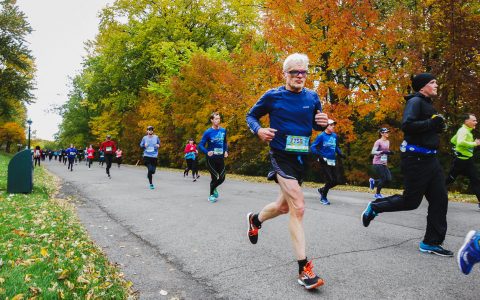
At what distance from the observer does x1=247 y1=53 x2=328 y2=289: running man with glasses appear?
3.80 m

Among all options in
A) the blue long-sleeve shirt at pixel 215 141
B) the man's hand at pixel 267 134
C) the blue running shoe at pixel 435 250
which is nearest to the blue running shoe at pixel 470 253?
the blue running shoe at pixel 435 250

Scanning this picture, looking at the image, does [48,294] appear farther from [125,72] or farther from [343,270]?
[125,72]

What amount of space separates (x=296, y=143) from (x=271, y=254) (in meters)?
1.45

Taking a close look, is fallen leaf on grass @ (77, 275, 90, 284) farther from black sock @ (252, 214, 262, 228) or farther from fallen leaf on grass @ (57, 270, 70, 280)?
black sock @ (252, 214, 262, 228)

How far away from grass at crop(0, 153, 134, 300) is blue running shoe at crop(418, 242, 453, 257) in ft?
11.0

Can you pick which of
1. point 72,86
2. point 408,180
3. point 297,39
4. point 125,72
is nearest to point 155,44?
point 125,72

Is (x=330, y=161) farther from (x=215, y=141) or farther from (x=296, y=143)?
(x=296, y=143)

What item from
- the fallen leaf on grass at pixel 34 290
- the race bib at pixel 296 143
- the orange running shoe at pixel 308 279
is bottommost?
the fallen leaf on grass at pixel 34 290

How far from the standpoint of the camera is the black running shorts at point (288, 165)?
389cm

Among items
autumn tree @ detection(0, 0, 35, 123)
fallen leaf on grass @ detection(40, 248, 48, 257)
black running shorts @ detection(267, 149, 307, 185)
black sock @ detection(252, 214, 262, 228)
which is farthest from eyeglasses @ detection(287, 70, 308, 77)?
autumn tree @ detection(0, 0, 35, 123)

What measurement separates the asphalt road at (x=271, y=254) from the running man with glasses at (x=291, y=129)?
65 cm

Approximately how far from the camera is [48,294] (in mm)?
3205

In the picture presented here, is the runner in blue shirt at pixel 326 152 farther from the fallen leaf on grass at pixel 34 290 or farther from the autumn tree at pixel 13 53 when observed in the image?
the autumn tree at pixel 13 53

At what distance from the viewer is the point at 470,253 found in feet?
10.3
